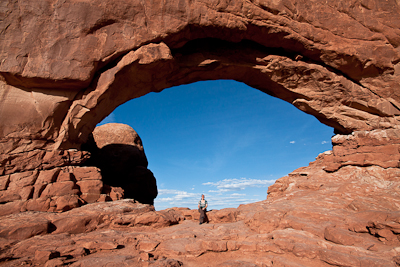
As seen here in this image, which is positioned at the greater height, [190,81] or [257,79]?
[257,79]

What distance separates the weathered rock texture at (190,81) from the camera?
6.93 metres

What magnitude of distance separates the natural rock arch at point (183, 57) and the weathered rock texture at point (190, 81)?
0.21 ft

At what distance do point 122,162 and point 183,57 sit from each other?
1178 cm

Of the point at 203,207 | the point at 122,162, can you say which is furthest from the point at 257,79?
the point at 122,162

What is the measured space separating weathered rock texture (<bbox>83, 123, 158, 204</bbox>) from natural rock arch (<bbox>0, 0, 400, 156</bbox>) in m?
8.02

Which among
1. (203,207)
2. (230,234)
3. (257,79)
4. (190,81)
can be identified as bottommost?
(230,234)

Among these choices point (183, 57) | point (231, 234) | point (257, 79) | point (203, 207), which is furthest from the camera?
point (257, 79)

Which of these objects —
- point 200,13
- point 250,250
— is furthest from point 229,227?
point 200,13

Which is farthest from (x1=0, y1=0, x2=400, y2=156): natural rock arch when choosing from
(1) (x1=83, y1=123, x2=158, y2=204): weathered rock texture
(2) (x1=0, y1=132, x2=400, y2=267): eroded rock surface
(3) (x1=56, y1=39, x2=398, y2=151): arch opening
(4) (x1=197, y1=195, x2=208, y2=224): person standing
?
(1) (x1=83, y1=123, x2=158, y2=204): weathered rock texture

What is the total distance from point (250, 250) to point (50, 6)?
1338 centimetres

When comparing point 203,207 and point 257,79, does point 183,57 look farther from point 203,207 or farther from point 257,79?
point 203,207

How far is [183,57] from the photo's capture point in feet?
44.3

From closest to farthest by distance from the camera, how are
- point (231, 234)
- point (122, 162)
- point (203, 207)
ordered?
point (231, 234), point (203, 207), point (122, 162)

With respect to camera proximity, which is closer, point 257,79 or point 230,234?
point 230,234
